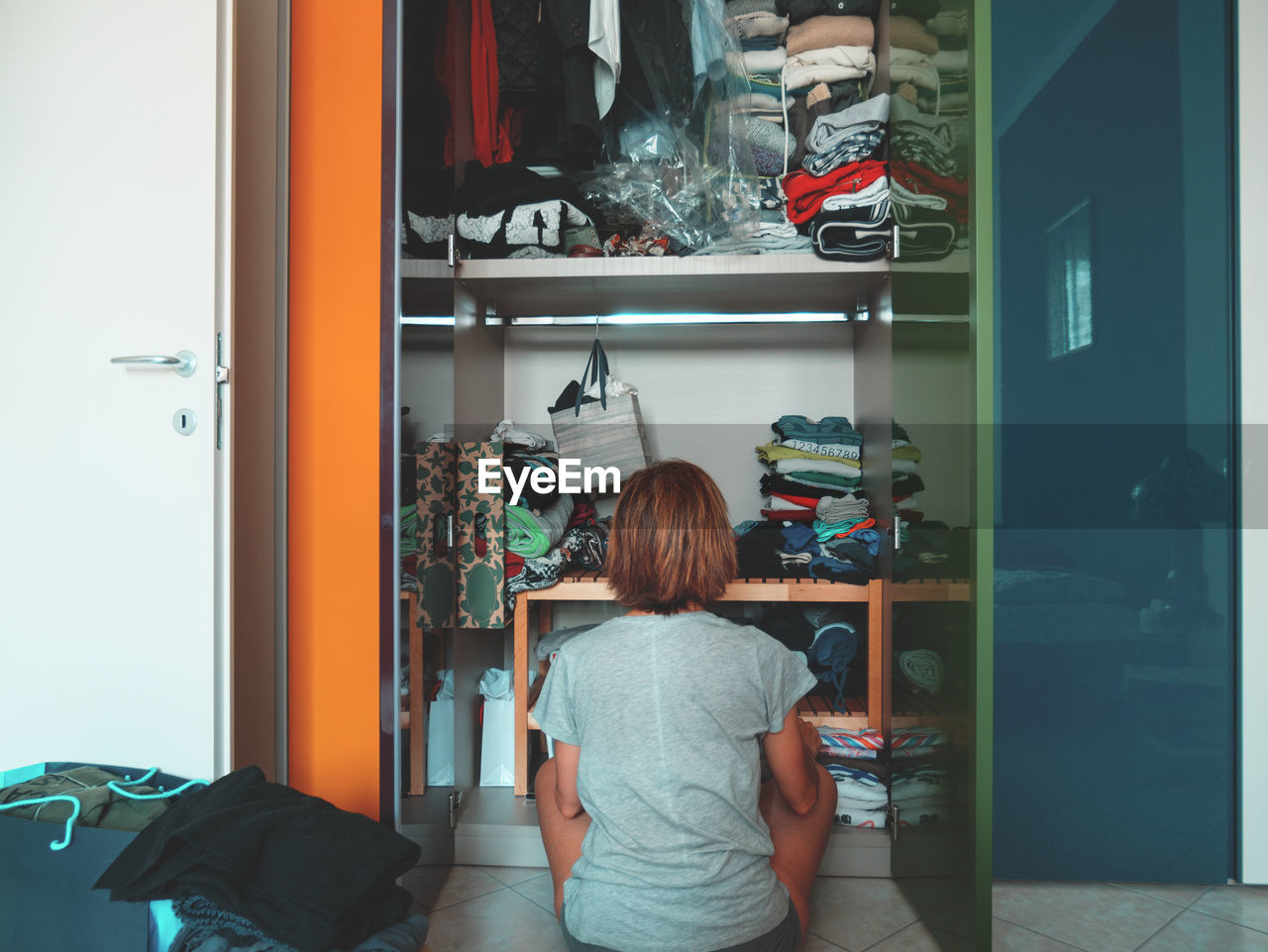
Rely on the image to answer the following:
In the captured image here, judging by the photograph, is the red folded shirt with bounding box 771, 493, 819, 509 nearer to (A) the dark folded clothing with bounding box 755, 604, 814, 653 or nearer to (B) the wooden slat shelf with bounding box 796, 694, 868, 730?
(A) the dark folded clothing with bounding box 755, 604, 814, 653

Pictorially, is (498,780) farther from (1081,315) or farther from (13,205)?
(1081,315)

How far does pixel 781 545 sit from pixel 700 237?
2.81 ft

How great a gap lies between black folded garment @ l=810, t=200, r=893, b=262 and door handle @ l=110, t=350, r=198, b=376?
1.41 m

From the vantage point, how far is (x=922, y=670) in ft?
5.38

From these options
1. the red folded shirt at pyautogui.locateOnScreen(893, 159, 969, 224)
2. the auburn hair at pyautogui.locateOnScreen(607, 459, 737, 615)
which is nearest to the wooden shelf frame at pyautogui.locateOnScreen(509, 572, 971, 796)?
the auburn hair at pyautogui.locateOnScreen(607, 459, 737, 615)

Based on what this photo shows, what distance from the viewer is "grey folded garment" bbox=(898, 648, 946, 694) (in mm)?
1563

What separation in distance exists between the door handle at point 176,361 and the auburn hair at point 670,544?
0.84m

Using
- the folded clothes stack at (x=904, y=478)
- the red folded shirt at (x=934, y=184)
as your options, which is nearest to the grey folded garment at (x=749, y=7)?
the red folded shirt at (x=934, y=184)

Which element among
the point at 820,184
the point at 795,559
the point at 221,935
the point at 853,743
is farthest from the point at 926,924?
the point at 820,184

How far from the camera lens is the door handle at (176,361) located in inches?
55.9

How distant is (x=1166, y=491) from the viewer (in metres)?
1.90

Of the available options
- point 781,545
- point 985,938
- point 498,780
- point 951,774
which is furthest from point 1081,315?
point 498,780

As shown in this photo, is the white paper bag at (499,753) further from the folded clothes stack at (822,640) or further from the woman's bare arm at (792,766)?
the woman's bare arm at (792,766)

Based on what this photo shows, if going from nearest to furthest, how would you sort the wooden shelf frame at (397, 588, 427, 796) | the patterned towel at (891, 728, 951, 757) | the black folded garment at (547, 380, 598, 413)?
the patterned towel at (891, 728, 951, 757) < the wooden shelf frame at (397, 588, 427, 796) < the black folded garment at (547, 380, 598, 413)
